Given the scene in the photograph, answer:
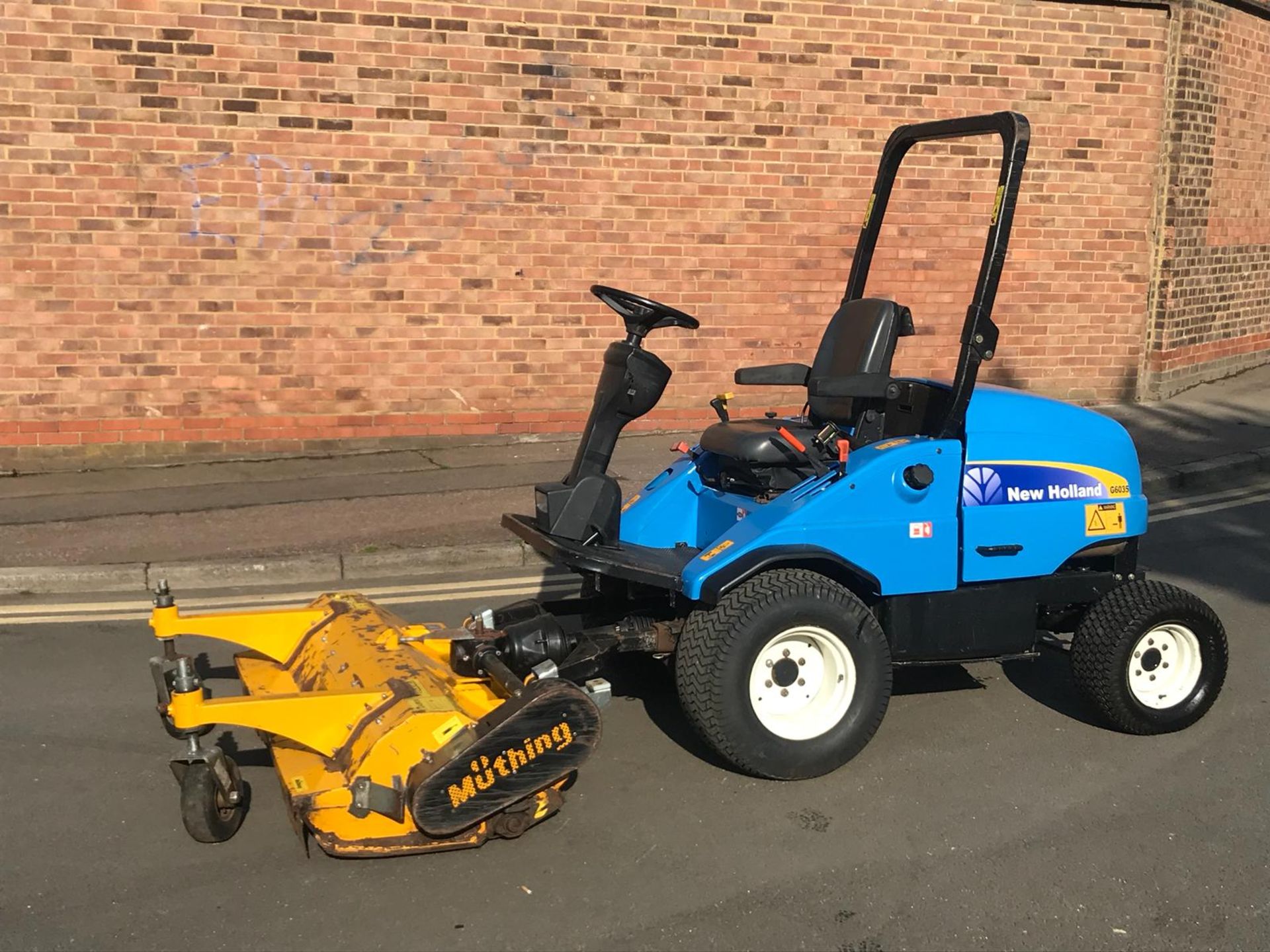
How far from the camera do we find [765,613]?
446 centimetres

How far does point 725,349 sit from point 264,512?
4057mm

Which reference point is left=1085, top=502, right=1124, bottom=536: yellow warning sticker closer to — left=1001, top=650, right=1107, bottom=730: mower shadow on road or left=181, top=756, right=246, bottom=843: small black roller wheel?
left=1001, top=650, right=1107, bottom=730: mower shadow on road

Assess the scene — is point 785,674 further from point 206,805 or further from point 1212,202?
point 1212,202

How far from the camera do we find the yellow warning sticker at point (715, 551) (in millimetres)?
4570

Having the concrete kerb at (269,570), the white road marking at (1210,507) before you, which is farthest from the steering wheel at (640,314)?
the white road marking at (1210,507)

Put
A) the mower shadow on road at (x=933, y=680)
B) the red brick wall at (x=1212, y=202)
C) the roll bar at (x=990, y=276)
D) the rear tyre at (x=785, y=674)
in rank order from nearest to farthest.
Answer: the rear tyre at (x=785, y=674)
the roll bar at (x=990, y=276)
the mower shadow on road at (x=933, y=680)
the red brick wall at (x=1212, y=202)

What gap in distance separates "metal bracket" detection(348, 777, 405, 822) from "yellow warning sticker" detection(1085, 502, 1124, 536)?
2.81 meters

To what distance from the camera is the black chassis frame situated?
4.65 m

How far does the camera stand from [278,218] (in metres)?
9.46

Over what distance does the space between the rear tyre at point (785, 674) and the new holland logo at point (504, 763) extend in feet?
2.25

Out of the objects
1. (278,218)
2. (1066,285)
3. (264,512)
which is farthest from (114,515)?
(1066,285)

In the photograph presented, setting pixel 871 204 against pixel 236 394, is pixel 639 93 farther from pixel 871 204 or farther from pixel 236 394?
pixel 871 204

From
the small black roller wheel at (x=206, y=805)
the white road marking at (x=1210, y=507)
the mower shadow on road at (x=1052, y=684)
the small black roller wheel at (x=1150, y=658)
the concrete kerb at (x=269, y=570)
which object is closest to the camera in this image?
the small black roller wheel at (x=206, y=805)

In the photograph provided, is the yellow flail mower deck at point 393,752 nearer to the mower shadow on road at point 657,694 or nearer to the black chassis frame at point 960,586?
the black chassis frame at point 960,586
